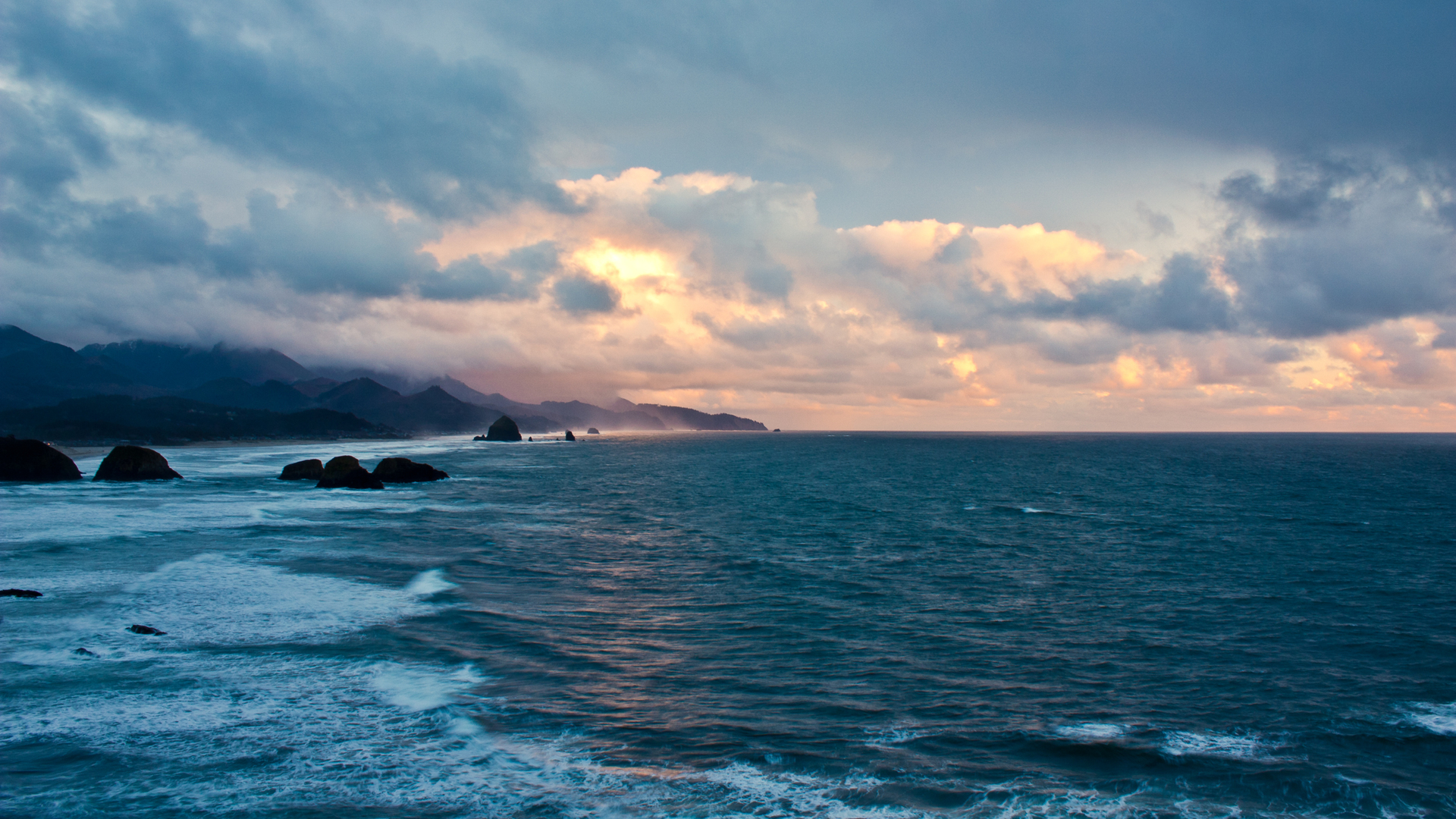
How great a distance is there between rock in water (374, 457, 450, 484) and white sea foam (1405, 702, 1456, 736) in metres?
79.9

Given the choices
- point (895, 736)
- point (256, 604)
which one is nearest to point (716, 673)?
point (895, 736)

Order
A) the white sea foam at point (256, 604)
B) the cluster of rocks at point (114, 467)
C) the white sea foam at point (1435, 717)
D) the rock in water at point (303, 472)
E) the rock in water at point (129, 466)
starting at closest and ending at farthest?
the white sea foam at point (1435, 717) → the white sea foam at point (256, 604) → the cluster of rocks at point (114, 467) → the rock in water at point (129, 466) → the rock in water at point (303, 472)

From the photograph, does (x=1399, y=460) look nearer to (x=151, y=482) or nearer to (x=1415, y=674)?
(x=1415, y=674)

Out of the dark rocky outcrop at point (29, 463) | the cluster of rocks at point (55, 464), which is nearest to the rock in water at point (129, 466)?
the cluster of rocks at point (55, 464)

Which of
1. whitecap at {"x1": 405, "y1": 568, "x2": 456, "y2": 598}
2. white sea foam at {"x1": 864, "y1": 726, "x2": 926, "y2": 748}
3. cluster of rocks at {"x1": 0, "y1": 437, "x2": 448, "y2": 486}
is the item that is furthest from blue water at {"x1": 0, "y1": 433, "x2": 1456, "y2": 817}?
cluster of rocks at {"x1": 0, "y1": 437, "x2": 448, "y2": 486}

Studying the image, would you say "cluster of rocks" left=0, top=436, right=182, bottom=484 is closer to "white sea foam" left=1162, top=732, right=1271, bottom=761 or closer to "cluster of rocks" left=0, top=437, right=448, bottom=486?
"cluster of rocks" left=0, top=437, right=448, bottom=486

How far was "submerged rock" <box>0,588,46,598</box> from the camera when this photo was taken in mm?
24062

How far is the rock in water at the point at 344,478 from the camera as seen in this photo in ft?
226

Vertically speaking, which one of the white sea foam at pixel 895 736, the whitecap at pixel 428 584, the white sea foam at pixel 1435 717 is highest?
the whitecap at pixel 428 584

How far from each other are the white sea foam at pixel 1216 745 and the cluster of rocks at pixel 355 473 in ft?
226

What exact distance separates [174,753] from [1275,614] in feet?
107

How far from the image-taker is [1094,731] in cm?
1541

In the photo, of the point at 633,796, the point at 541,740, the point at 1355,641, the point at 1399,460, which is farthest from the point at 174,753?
the point at 1399,460

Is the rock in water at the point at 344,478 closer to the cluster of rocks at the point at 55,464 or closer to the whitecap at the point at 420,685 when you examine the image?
the cluster of rocks at the point at 55,464
